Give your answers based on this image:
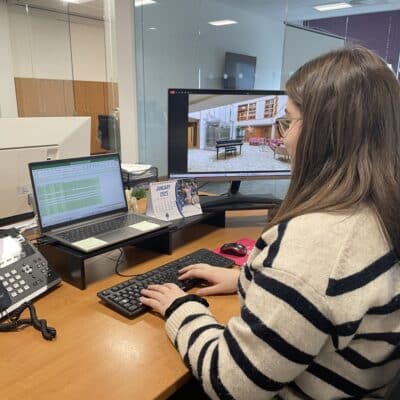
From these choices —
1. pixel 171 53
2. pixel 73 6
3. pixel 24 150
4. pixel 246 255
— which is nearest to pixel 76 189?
pixel 24 150

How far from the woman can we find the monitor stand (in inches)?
32.9

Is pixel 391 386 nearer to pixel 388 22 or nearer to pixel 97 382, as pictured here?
pixel 97 382

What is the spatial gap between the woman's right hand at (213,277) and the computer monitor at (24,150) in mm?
654

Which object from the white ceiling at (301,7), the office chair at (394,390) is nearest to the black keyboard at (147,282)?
the office chair at (394,390)

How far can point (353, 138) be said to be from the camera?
719mm

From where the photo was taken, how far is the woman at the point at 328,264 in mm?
640

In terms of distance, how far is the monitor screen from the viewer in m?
1.57

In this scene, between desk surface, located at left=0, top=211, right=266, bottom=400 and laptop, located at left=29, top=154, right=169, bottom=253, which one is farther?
laptop, located at left=29, top=154, right=169, bottom=253

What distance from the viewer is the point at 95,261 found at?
1.32 m

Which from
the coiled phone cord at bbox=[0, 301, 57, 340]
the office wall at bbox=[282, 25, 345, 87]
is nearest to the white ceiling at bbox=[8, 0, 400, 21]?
the office wall at bbox=[282, 25, 345, 87]

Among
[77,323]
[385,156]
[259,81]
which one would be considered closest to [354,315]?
[385,156]

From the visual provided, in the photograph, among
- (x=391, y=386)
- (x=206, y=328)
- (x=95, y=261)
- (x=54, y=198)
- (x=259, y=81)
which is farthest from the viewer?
(x=259, y=81)

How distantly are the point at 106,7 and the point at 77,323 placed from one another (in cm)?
270

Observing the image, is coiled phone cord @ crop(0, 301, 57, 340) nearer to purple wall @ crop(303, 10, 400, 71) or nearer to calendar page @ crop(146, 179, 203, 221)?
calendar page @ crop(146, 179, 203, 221)
